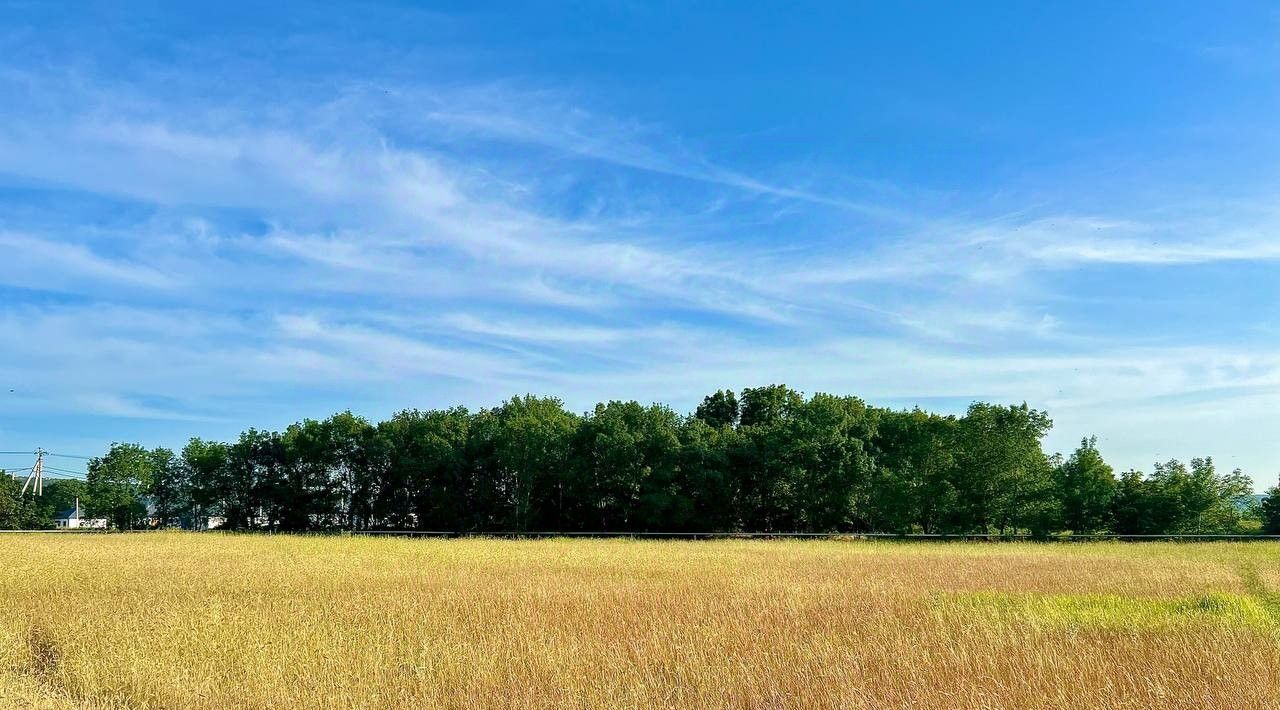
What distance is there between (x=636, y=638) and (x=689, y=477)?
52.4 m

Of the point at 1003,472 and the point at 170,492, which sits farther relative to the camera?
the point at 170,492

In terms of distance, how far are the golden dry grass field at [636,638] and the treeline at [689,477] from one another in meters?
29.8

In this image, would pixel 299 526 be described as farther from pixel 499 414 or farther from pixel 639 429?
pixel 639 429

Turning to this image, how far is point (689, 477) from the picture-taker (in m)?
65.6

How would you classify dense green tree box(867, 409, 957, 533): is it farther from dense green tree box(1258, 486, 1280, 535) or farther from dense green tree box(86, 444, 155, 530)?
dense green tree box(86, 444, 155, 530)

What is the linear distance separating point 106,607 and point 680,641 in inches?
453

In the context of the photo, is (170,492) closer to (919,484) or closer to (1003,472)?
(919,484)

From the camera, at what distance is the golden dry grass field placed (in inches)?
388

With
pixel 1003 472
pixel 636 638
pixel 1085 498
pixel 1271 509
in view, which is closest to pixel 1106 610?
pixel 636 638

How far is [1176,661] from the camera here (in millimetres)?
10844

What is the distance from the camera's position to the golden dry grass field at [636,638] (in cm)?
987

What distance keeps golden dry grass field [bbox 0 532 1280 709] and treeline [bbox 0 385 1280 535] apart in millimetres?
29845

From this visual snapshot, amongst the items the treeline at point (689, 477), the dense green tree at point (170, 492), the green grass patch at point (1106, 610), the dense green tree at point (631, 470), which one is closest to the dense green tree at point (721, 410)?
the treeline at point (689, 477)

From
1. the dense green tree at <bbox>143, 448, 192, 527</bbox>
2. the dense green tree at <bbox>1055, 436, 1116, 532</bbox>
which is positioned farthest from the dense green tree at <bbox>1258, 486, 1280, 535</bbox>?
the dense green tree at <bbox>143, 448, 192, 527</bbox>
